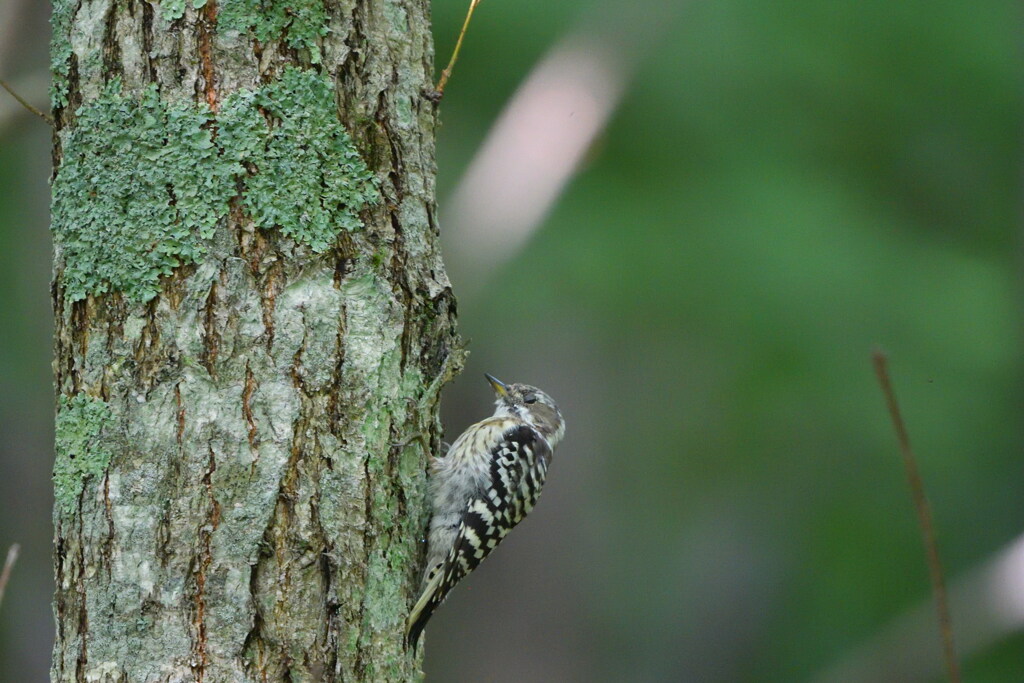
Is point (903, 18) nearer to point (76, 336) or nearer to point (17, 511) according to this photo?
point (76, 336)

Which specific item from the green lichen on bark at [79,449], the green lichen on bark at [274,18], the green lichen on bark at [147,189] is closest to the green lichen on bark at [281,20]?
the green lichen on bark at [274,18]

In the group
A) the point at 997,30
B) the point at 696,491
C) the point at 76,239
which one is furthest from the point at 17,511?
the point at 997,30

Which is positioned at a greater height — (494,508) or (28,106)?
(28,106)

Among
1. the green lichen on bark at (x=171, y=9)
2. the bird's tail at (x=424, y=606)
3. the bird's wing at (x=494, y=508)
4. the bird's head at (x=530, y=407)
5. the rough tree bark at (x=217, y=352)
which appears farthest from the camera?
the bird's head at (x=530, y=407)

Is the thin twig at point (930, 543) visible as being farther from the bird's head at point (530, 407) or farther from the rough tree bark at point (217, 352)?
the bird's head at point (530, 407)

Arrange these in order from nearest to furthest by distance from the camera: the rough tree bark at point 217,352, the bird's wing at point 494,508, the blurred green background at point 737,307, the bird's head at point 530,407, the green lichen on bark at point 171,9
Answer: the rough tree bark at point 217,352
the green lichen on bark at point 171,9
the bird's wing at point 494,508
the bird's head at point 530,407
the blurred green background at point 737,307

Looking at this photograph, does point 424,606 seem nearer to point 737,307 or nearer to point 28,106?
point 28,106

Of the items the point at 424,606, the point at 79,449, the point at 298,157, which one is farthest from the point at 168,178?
the point at 424,606

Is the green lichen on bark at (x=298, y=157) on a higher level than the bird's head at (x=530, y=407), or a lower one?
higher
